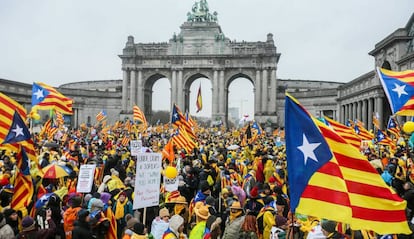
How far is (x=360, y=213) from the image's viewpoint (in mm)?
5395

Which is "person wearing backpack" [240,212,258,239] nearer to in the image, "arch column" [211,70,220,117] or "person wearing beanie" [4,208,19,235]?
"person wearing beanie" [4,208,19,235]

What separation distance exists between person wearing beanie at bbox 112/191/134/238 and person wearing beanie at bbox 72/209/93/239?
217 centimetres

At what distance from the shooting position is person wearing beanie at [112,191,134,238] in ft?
31.4

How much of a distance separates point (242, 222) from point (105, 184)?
16.8 ft

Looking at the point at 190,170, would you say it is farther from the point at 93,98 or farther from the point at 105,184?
the point at 93,98

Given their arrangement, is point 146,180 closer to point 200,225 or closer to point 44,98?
point 200,225

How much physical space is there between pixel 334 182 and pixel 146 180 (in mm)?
3688

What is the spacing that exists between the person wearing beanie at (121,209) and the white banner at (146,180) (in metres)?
1.66

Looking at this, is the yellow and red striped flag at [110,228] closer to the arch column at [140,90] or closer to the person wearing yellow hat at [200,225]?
the person wearing yellow hat at [200,225]

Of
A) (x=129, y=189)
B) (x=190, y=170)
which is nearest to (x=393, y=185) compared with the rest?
(x=190, y=170)

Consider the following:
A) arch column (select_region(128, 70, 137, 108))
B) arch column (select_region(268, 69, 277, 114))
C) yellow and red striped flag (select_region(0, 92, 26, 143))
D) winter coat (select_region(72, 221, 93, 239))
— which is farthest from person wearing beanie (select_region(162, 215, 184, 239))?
arch column (select_region(128, 70, 137, 108))

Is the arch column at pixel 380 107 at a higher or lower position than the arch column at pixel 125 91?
lower

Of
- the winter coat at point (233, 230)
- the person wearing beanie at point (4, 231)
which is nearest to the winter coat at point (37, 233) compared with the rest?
the person wearing beanie at point (4, 231)

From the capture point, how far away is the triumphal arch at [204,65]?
77.5 meters
